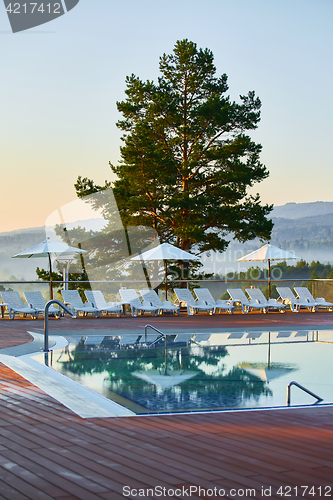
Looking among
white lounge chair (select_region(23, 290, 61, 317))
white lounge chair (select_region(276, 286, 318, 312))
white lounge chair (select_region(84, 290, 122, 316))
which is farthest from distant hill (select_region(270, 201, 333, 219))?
white lounge chair (select_region(23, 290, 61, 317))

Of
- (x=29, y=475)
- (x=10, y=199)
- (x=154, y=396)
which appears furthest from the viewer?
(x=10, y=199)

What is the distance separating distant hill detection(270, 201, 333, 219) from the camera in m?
57.6

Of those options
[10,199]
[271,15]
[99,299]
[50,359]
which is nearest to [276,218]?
[10,199]

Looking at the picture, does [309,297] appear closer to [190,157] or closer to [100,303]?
[100,303]

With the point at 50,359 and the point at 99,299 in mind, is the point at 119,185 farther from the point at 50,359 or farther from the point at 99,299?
the point at 50,359

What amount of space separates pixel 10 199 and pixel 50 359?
105 ft

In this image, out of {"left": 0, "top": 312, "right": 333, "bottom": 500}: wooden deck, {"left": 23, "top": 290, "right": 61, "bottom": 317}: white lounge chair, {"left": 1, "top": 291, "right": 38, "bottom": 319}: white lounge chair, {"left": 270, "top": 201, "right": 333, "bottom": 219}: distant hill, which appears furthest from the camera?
{"left": 270, "top": 201, "right": 333, "bottom": 219}: distant hill

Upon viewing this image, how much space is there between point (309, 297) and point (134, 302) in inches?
225

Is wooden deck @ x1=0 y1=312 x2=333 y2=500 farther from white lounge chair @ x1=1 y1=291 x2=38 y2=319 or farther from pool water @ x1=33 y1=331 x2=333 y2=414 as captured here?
white lounge chair @ x1=1 y1=291 x2=38 y2=319

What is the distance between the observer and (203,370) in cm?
640

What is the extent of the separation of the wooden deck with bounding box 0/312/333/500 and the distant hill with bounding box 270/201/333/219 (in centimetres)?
5439

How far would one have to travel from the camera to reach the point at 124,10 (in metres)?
18.7

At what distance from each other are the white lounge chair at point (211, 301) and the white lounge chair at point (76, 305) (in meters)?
3.03

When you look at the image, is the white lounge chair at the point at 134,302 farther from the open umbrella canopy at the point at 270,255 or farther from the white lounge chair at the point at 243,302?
the open umbrella canopy at the point at 270,255
